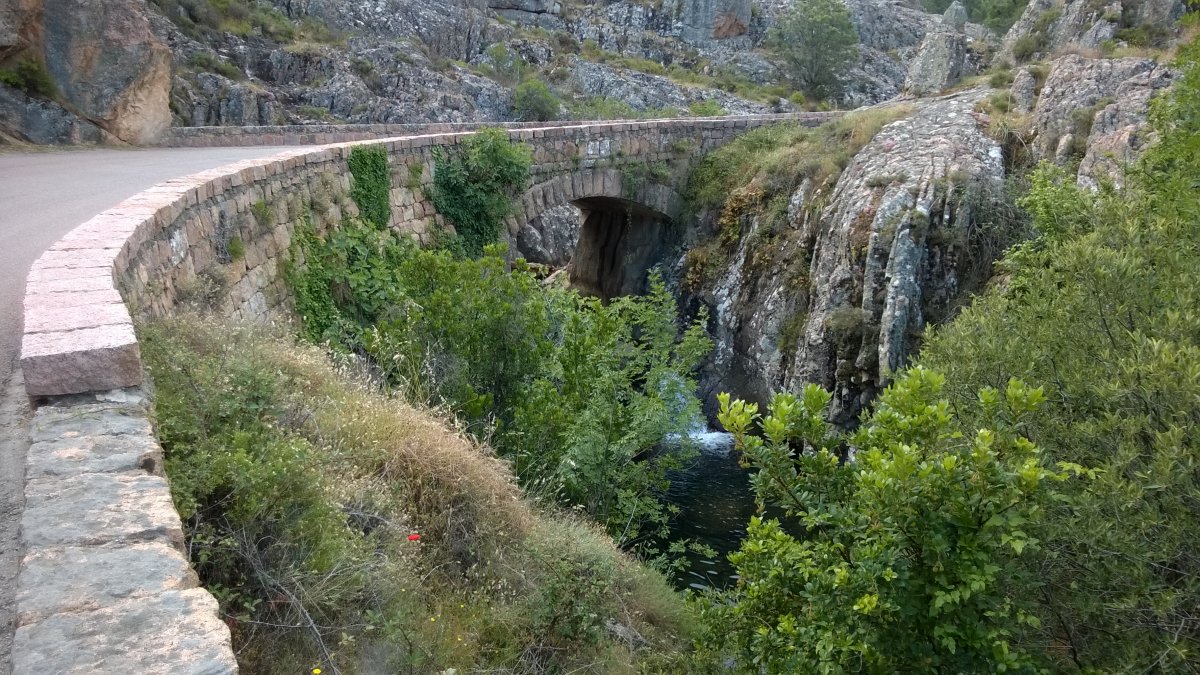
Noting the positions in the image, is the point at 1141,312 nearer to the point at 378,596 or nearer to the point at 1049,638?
the point at 1049,638

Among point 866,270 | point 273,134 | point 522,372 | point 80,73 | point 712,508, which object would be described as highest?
point 80,73

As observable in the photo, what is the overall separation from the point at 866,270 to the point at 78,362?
10283mm

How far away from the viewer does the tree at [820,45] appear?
38.9 meters

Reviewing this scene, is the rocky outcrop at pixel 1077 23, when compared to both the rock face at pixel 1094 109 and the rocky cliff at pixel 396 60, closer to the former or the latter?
the rocky cliff at pixel 396 60

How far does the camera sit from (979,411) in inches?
166

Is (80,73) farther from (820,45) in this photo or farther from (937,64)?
(820,45)

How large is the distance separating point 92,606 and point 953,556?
2943mm

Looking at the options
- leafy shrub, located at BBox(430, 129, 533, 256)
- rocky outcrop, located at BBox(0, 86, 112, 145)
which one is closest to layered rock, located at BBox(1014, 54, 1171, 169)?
leafy shrub, located at BBox(430, 129, 533, 256)

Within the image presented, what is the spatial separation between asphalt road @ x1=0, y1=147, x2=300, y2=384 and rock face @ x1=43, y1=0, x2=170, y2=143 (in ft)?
3.64

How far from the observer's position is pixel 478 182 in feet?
44.5

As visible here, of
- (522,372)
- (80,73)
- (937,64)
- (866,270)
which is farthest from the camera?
(937,64)

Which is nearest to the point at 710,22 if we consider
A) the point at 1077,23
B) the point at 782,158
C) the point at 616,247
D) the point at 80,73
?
the point at 616,247

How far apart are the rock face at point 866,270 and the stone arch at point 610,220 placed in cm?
292

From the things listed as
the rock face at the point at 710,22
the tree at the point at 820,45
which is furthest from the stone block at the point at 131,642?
the rock face at the point at 710,22
